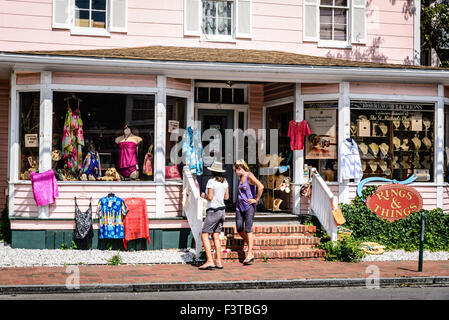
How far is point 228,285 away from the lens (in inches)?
337

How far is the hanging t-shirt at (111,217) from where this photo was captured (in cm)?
1102

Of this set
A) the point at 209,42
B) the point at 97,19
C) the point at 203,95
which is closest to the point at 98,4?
the point at 97,19

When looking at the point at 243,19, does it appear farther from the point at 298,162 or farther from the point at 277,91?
the point at 298,162

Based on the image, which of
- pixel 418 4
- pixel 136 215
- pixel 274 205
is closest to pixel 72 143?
pixel 136 215

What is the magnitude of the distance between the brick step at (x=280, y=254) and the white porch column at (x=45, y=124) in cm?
388

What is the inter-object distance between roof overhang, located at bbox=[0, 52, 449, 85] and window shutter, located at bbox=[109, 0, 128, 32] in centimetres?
244

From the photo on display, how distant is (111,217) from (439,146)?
753cm

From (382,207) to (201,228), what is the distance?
14.4 feet

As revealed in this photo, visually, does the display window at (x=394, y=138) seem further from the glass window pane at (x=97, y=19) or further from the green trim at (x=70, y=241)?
the glass window pane at (x=97, y=19)

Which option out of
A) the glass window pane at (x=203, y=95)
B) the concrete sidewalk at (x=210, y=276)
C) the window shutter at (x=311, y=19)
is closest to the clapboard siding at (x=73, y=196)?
the concrete sidewalk at (x=210, y=276)

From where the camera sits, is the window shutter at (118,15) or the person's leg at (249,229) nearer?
the person's leg at (249,229)

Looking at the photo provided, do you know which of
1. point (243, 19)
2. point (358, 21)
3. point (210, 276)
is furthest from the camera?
point (358, 21)

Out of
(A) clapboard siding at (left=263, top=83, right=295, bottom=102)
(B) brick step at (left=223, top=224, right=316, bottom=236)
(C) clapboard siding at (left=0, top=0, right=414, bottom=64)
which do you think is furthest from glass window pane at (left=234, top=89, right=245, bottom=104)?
(B) brick step at (left=223, top=224, right=316, bottom=236)

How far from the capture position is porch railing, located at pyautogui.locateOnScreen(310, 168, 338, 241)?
10984mm
